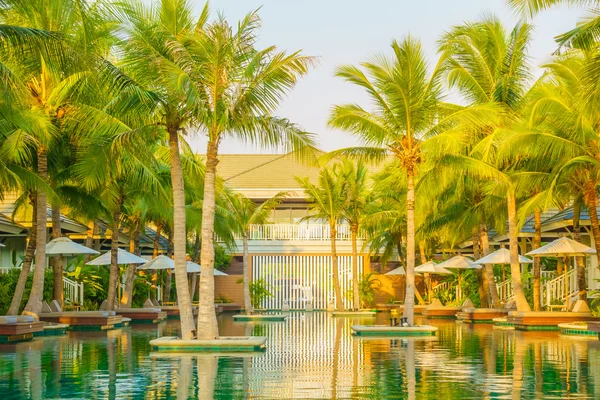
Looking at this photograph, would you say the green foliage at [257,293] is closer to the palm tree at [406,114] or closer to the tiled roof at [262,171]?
the tiled roof at [262,171]

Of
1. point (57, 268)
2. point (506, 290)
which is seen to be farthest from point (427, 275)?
point (57, 268)

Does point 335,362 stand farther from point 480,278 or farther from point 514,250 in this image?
point 480,278

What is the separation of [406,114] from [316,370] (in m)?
10.8

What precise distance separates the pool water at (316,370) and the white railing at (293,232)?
26283 mm

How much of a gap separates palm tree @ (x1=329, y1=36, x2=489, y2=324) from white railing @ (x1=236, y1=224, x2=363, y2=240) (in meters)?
23.5

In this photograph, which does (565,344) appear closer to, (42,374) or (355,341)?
(355,341)

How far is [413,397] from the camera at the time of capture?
10664 mm

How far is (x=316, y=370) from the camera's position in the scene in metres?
14.2

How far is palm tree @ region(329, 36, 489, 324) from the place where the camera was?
23078 mm

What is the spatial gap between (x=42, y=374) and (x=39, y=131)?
8.48m

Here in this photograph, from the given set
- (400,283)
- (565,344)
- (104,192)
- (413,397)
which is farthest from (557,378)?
(400,283)

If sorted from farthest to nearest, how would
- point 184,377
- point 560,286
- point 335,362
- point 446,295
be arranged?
point 446,295
point 560,286
point 335,362
point 184,377

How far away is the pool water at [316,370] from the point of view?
11.1 meters

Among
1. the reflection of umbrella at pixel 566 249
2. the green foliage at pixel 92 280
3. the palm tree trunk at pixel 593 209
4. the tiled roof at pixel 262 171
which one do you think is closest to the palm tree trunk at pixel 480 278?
the reflection of umbrella at pixel 566 249
